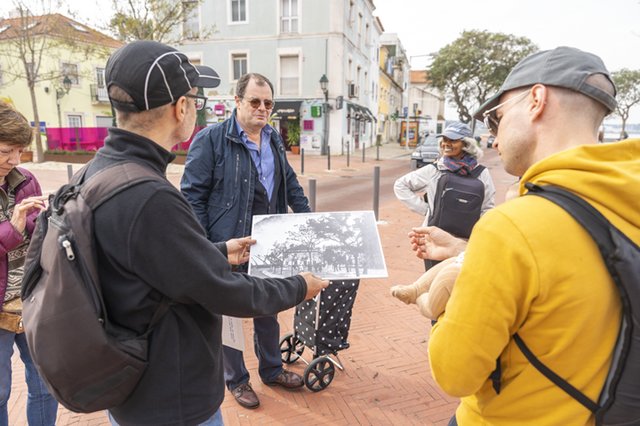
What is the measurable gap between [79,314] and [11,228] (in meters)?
1.20

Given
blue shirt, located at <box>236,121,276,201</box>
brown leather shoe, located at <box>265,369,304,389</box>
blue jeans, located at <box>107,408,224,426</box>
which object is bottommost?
brown leather shoe, located at <box>265,369,304,389</box>

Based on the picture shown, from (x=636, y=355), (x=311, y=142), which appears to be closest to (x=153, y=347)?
(x=636, y=355)

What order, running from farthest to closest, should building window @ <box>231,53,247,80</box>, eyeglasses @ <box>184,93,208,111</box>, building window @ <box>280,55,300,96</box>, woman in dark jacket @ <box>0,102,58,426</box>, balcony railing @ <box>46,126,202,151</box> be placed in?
building window @ <box>231,53,247,80</box> < building window @ <box>280,55,300,96</box> < balcony railing @ <box>46,126,202,151</box> < woman in dark jacket @ <box>0,102,58,426</box> < eyeglasses @ <box>184,93,208,111</box>

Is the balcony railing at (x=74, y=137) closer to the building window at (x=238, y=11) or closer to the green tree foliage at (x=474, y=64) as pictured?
the building window at (x=238, y=11)

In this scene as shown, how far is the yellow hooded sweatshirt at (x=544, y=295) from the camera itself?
1.01 metres

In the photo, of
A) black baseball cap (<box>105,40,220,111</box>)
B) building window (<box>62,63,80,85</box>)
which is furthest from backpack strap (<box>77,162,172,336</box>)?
building window (<box>62,63,80,85</box>)

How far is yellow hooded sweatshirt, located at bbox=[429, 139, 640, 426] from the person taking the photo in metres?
1.01

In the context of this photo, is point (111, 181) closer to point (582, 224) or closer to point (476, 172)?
point (582, 224)

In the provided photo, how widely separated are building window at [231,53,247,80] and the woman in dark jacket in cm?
2861

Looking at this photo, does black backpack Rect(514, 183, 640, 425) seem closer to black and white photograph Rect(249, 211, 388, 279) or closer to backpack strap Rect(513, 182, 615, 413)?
backpack strap Rect(513, 182, 615, 413)

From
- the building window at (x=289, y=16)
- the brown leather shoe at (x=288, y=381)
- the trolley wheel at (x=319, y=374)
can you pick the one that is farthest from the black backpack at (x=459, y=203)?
the building window at (x=289, y=16)

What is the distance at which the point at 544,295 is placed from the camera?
1.02m

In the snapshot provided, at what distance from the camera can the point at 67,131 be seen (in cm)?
2673

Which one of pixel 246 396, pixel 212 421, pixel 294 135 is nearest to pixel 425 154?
pixel 294 135
